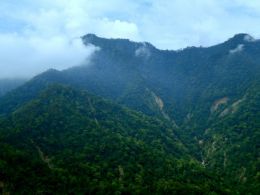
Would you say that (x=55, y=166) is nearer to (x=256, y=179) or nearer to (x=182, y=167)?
(x=182, y=167)

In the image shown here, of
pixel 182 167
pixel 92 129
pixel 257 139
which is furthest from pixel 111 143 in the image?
pixel 257 139

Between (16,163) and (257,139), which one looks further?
(257,139)

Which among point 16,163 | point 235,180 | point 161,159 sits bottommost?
point 235,180

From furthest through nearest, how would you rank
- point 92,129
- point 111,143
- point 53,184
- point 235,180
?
point 92,129
point 111,143
point 235,180
point 53,184

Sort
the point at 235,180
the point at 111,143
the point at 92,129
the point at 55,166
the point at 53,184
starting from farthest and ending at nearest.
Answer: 1. the point at 92,129
2. the point at 111,143
3. the point at 235,180
4. the point at 55,166
5. the point at 53,184

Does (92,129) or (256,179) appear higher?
(92,129)

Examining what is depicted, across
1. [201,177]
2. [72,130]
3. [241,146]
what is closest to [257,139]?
[241,146]

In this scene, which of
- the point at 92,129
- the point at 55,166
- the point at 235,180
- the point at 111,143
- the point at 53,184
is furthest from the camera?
the point at 92,129

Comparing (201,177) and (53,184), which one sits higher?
(53,184)

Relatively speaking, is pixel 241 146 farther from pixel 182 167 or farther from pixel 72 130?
pixel 72 130

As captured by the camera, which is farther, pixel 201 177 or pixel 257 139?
pixel 257 139
